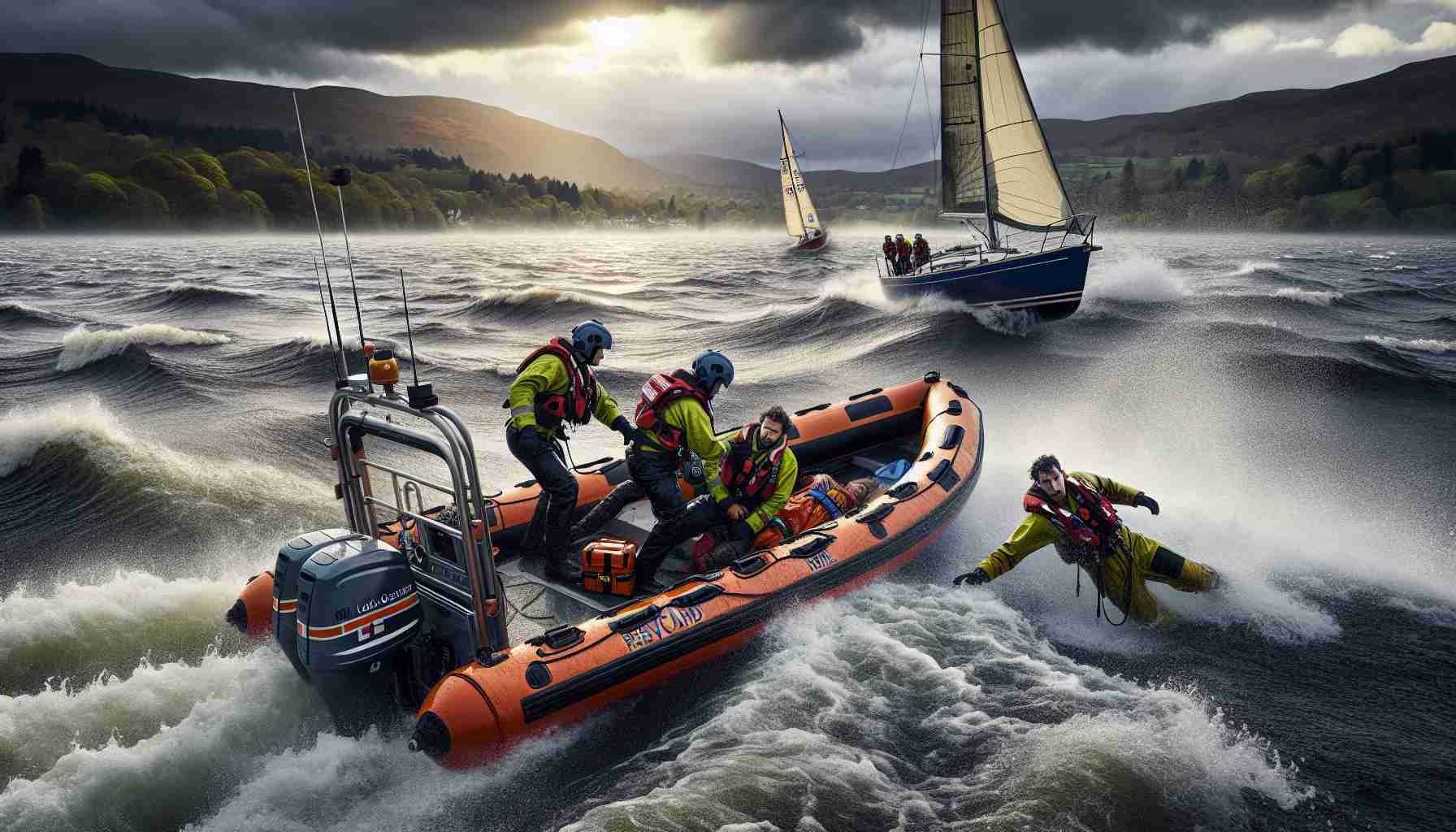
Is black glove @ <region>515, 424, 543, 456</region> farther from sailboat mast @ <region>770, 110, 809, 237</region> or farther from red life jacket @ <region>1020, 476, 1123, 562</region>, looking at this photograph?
sailboat mast @ <region>770, 110, 809, 237</region>

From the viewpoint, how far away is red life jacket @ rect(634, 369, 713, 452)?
13.8 ft

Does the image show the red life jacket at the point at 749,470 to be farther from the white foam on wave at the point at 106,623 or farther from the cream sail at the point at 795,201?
the cream sail at the point at 795,201

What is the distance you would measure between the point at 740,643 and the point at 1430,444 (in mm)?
8821

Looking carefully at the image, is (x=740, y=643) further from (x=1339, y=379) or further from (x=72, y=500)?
(x=1339, y=379)

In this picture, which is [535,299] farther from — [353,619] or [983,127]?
[353,619]

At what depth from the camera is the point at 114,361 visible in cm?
1323

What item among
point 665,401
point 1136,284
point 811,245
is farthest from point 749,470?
point 811,245

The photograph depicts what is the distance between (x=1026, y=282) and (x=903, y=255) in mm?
3262

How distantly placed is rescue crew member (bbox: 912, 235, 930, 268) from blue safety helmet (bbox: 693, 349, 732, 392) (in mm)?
12727

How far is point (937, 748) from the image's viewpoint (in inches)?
150

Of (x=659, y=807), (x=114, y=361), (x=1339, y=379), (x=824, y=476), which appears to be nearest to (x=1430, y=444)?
(x=1339, y=379)

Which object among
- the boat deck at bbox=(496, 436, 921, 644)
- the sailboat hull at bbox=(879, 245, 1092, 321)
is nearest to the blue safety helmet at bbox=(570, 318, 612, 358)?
the boat deck at bbox=(496, 436, 921, 644)

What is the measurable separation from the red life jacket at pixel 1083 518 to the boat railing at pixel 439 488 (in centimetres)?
286

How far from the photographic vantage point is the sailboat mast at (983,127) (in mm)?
13805
